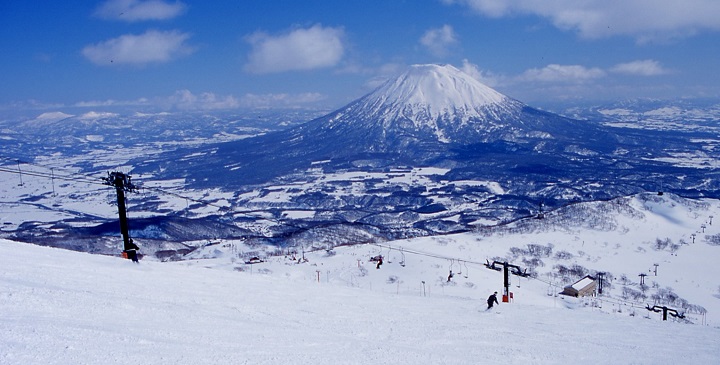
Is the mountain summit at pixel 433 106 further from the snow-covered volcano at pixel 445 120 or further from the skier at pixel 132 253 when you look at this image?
the skier at pixel 132 253

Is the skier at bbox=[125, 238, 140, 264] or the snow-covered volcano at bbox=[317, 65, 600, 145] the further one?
the snow-covered volcano at bbox=[317, 65, 600, 145]

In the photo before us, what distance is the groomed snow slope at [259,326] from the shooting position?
709 cm

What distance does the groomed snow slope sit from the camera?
23.2 feet

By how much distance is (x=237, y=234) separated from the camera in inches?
2517

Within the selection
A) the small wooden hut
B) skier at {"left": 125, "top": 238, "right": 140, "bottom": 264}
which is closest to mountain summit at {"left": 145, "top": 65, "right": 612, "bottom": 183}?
the small wooden hut

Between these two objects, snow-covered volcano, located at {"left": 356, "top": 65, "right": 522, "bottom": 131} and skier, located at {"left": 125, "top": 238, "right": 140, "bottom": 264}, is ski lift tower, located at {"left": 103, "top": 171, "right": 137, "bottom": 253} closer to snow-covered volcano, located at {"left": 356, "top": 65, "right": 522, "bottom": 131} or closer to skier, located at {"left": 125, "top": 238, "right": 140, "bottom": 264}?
skier, located at {"left": 125, "top": 238, "right": 140, "bottom": 264}

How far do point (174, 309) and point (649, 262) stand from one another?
4120cm

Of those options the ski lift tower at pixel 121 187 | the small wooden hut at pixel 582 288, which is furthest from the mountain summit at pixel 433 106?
the ski lift tower at pixel 121 187

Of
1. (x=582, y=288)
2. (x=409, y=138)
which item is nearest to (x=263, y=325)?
(x=582, y=288)

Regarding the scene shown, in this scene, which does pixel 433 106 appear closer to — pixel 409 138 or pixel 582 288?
pixel 409 138

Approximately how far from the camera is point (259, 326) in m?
9.44

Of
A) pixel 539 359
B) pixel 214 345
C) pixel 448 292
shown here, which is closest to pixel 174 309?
pixel 214 345

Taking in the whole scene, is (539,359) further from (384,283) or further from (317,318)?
(384,283)

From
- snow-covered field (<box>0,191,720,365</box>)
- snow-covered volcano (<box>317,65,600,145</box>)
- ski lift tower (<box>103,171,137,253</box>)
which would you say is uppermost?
snow-covered volcano (<box>317,65,600,145</box>)
